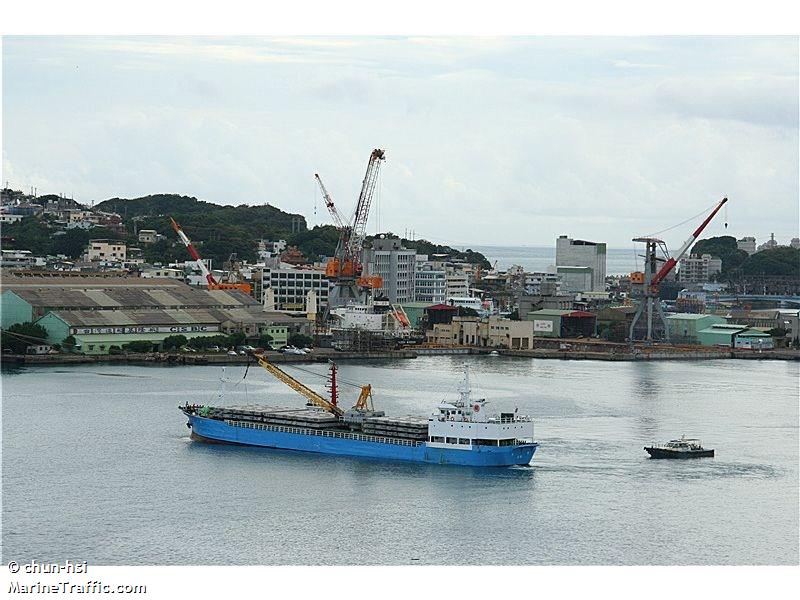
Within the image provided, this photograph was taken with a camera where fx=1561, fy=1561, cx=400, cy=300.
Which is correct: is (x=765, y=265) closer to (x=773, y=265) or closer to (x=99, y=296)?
(x=773, y=265)

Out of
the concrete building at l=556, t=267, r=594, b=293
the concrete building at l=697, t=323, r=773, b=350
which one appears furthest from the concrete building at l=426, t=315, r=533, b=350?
the concrete building at l=556, t=267, r=594, b=293

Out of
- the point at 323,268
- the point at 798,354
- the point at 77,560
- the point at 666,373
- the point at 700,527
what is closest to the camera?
the point at 77,560

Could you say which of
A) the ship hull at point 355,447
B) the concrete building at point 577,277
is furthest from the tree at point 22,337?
the concrete building at point 577,277

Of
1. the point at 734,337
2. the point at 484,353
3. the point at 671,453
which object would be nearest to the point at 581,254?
the point at 734,337

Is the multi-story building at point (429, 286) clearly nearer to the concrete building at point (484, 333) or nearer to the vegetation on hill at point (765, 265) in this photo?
the concrete building at point (484, 333)

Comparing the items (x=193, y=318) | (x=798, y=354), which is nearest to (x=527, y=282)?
(x=798, y=354)

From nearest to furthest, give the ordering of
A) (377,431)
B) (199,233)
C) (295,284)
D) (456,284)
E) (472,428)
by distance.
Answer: (472,428)
(377,431)
(295,284)
(456,284)
(199,233)
